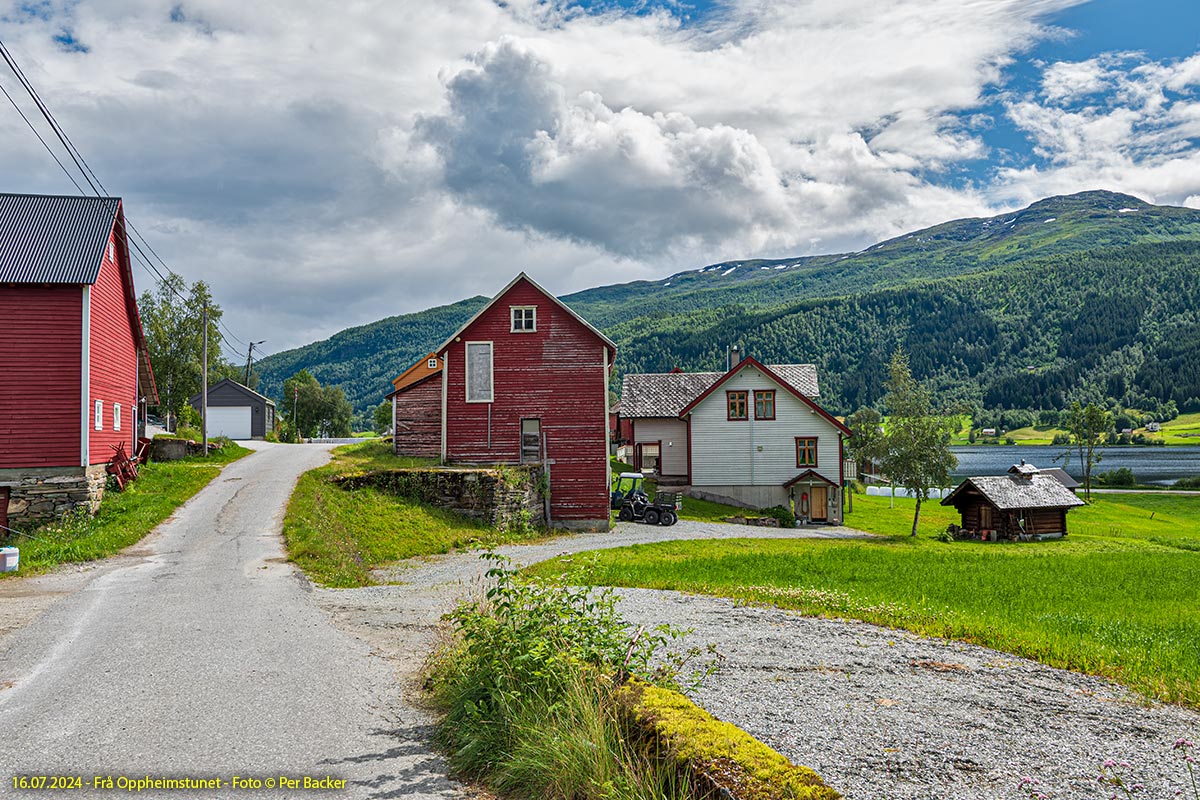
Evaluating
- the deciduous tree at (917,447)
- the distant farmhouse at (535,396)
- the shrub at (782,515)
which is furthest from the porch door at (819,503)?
the distant farmhouse at (535,396)

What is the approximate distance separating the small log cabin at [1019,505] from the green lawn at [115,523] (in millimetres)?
41054

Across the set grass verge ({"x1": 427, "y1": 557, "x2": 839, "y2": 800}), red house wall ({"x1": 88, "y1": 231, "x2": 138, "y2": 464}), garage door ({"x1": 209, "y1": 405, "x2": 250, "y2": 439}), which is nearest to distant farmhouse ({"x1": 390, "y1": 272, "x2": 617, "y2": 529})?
red house wall ({"x1": 88, "y1": 231, "x2": 138, "y2": 464})

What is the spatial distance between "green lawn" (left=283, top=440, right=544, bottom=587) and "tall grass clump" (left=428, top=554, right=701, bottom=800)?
34.1ft

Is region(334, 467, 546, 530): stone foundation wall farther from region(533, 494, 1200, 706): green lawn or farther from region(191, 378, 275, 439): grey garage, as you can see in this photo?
region(191, 378, 275, 439): grey garage

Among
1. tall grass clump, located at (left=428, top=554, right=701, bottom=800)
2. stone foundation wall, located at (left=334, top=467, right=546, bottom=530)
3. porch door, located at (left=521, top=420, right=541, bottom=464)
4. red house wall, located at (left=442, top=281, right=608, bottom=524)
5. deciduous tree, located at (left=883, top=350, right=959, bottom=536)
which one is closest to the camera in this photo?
tall grass clump, located at (left=428, top=554, right=701, bottom=800)

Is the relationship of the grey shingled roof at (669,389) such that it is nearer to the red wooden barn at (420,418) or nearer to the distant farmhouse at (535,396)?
the red wooden barn at (420,418)

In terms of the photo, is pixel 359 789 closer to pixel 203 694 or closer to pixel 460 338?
pixel 203 694

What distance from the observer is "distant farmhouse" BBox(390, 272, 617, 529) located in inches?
1389

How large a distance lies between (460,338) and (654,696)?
30355mm

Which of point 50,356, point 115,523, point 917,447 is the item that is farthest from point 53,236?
point 917,447

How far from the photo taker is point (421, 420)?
4112 cm

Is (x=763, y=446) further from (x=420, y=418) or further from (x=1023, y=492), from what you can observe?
(x=420, y=418)

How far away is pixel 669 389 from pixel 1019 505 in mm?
22442

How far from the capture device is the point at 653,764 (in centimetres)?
586
